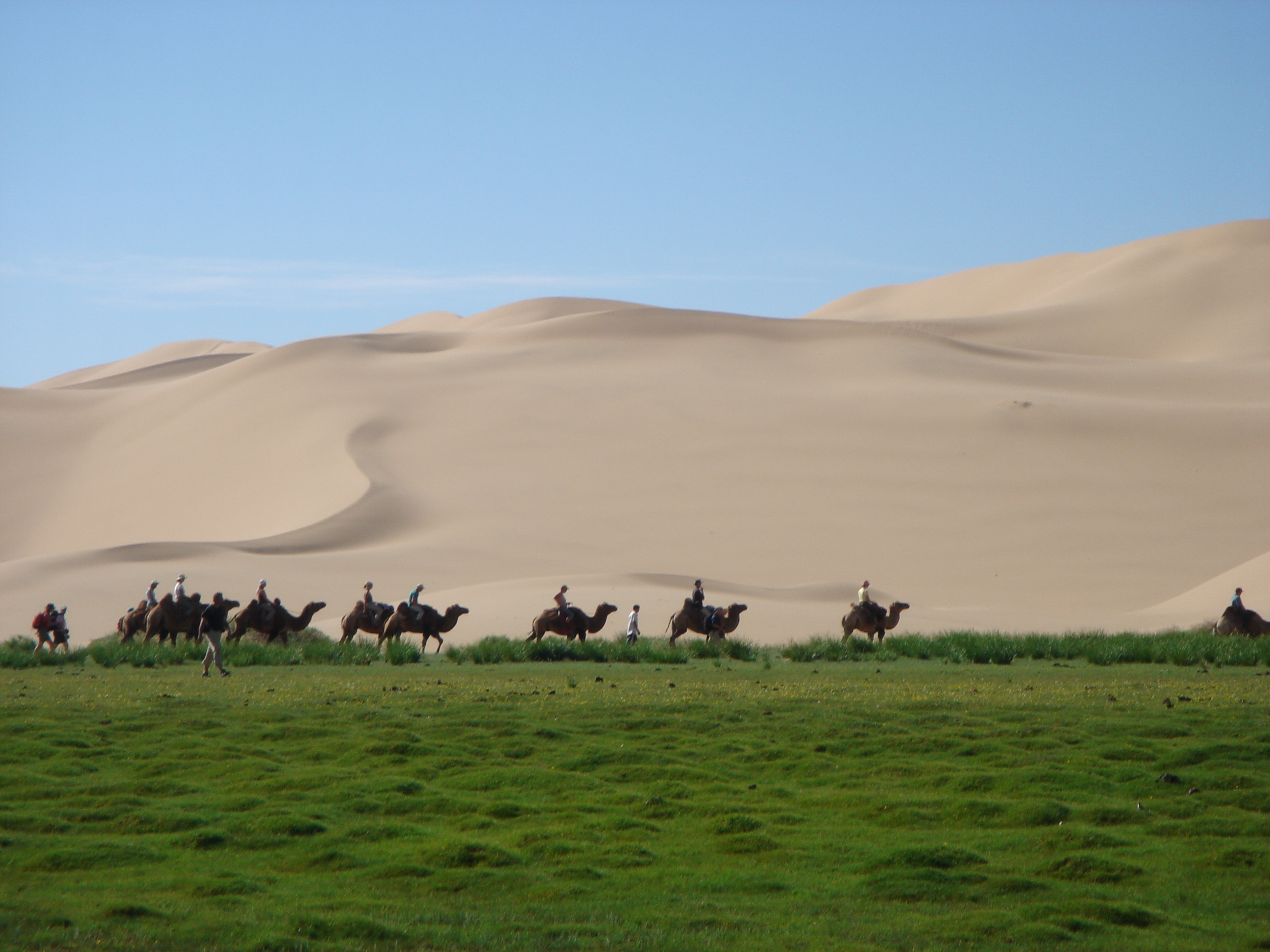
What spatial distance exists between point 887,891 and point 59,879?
5.25 meters

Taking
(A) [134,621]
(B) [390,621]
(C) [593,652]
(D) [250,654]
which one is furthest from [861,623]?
(A) [134,621]

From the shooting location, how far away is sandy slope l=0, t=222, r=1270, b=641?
45.0 metres

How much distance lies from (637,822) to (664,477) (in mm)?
49706

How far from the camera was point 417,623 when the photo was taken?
27094 millimetres

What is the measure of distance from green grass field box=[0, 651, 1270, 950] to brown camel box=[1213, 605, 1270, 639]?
9.71 m

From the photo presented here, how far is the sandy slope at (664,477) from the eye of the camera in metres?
45.0

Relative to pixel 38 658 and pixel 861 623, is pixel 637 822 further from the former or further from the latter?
pixel 861 623

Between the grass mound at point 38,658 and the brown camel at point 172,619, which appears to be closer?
the grass mound at point 38,658

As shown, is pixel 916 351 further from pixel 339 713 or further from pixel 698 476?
pixel 339 713

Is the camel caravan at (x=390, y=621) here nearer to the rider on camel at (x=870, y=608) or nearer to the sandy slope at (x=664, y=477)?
the rider on camel at (x=870, y=608)

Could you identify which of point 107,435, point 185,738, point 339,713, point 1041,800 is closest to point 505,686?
point 339,713

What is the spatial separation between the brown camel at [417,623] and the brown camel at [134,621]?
5.02m

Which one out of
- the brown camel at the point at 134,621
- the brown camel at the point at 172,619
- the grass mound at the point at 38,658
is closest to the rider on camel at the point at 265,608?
the brown camel at the point at 172,619

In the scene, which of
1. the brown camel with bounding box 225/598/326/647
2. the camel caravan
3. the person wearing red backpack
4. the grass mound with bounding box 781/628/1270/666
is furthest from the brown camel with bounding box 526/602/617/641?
the person wearing red backpack
